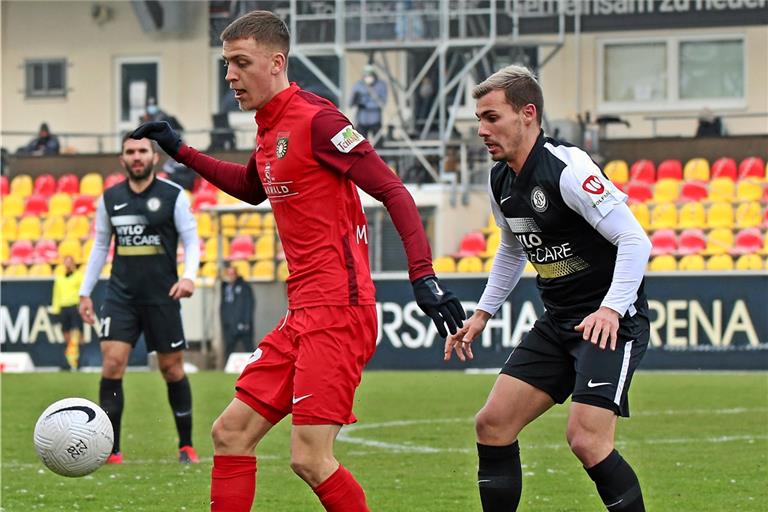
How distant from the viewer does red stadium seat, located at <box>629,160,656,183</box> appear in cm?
2734

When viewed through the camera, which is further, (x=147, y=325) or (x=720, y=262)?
(x=720, y=262)

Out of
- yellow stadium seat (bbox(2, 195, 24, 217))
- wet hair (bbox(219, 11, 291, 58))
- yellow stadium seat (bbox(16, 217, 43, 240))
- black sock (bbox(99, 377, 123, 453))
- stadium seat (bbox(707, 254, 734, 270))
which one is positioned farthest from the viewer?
yellow stadium seat (bbox(2, 195, 24, 217))

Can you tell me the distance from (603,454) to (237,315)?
17.3 m

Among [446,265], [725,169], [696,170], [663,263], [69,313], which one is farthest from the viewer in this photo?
[696,170]

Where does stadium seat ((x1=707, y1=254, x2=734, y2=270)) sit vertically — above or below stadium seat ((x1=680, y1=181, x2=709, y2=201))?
below

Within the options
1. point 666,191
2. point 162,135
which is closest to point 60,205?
point 666,191

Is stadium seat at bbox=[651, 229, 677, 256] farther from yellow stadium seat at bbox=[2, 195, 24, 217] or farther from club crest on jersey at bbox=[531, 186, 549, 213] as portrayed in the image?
club crest on jersey at bbox=[531, 186, 549, 213]

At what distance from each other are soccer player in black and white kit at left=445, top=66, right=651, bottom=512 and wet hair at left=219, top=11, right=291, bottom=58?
2.87ft

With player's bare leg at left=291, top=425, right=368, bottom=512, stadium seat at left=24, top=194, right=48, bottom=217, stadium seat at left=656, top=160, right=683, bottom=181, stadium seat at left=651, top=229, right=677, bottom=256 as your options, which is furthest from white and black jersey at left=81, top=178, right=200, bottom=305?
stadium seat at left=24, top=194, right=48, bottom=217

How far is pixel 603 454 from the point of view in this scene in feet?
21.0

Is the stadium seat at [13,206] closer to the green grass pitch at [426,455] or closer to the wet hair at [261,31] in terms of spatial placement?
the green grass pitch at [426,455]

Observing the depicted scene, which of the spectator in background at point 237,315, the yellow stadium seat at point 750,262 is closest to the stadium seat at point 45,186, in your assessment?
the spectator in background at point 237,315

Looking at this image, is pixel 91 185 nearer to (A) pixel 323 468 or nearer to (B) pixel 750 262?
(B) pixel 750 262

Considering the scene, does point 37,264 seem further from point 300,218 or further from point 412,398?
point 300,218
